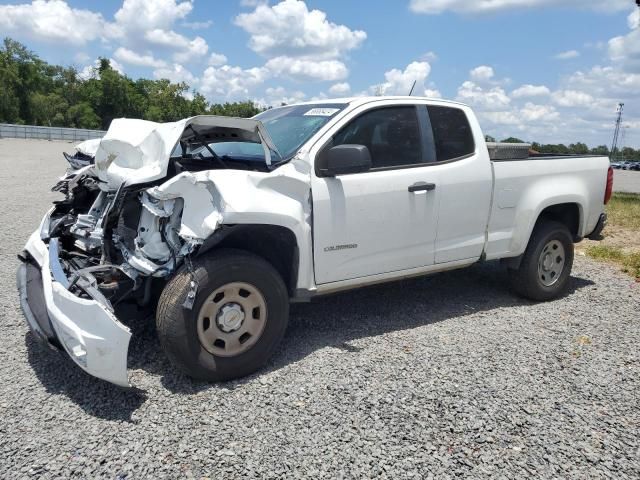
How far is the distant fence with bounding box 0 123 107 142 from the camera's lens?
39391 millimetres

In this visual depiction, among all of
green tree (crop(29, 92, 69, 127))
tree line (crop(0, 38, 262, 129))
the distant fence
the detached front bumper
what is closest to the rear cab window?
the detached front bumper

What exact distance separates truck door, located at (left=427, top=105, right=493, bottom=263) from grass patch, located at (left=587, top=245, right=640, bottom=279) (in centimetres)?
335

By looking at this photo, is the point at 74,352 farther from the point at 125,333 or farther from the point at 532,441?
the point at 532,441

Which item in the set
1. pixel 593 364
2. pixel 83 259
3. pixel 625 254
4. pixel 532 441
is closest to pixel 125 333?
pixel 83 259

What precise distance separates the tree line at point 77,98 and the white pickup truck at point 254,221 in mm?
59214

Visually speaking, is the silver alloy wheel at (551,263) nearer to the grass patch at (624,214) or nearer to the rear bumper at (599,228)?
the rear bumper at (599,228)

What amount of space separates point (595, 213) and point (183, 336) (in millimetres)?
4657

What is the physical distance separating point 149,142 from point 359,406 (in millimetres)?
2329

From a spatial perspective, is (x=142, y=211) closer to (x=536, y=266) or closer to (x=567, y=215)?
(x=536, y=266)

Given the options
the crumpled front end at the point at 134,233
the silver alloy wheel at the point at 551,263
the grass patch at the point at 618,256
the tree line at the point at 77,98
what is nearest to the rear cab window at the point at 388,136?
the crumpled front end at the point at 134,233

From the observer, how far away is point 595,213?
5.66 metres

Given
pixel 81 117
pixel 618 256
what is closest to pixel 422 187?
pixel 618 256

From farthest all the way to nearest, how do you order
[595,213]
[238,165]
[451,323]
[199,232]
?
[595,213] → [451,323] → [238,165] → [199,232]

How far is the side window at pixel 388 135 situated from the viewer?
4168 millimetres
